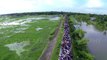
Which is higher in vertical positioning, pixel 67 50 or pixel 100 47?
pixel 67 50

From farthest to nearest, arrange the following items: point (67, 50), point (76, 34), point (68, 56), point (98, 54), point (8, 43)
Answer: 1. point (76, 34)
2. point (8, 43)
3. point (98, 54)
4. point (67, 50)
5. point (68, 56)

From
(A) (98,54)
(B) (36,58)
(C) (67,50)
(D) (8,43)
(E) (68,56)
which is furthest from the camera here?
(D) (8,43)

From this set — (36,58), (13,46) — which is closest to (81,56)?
(36,58)

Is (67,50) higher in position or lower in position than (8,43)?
higher

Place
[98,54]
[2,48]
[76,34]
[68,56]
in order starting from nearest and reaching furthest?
[68,56]
[98,54]
[2,48]
[76,34]

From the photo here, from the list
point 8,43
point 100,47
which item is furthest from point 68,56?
point 8,43

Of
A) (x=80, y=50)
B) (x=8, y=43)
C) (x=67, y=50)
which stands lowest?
(x=8, y=43)

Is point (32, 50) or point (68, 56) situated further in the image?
point (32, 50)

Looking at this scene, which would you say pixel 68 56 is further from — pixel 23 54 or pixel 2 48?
pixel 2 48

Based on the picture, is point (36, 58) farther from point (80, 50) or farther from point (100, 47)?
point (100, 47)
